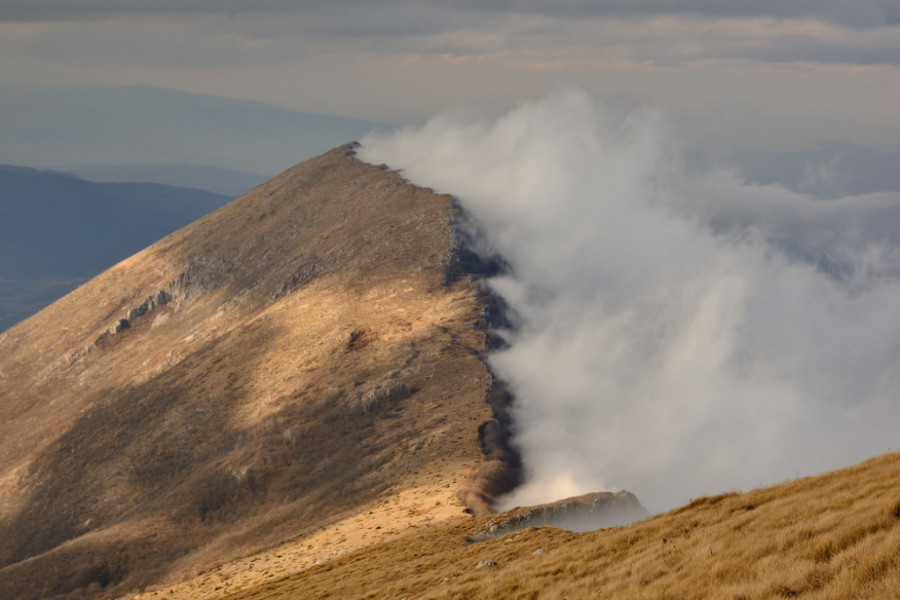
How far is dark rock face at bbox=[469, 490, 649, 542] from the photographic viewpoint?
45188 mm

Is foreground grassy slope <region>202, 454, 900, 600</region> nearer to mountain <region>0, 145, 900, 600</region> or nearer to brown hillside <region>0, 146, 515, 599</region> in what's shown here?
mountain <region>0, 145, 900, 600</region>

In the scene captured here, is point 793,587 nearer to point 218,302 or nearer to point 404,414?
point 404,414

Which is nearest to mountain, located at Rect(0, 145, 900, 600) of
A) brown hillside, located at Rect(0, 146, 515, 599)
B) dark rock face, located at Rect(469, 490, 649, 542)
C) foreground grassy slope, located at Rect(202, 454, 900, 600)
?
foreground grassy slope, located at Rect(202, 454, 900, 600)

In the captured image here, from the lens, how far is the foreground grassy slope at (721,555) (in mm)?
16812

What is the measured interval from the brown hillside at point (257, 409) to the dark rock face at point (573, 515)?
13.3 meters

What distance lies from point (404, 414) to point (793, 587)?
8675 centimetres

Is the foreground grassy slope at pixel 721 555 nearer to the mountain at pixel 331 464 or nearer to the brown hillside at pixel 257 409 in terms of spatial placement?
the mountain at pixel 331 464

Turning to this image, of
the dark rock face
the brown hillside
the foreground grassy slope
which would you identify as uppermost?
the brown hillside

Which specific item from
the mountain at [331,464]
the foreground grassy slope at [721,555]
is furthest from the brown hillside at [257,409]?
the foreground grassy slope at [721,555]

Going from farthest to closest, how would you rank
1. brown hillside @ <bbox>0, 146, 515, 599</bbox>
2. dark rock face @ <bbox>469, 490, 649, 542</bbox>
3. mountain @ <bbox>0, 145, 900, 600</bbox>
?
brown hillside @ <bbox>0, 146, 515, 599</bbox> → dark rock face @ <bbox>469, 490, 649, 542</bbox> → mountain @ <bbox>0, 145, 900, 600</bbox>

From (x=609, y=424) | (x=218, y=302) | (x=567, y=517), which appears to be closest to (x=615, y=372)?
(x=609, y=424)

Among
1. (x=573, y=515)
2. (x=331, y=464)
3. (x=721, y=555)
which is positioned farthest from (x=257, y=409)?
(x=721, y=555)

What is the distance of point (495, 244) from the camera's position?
169 meters

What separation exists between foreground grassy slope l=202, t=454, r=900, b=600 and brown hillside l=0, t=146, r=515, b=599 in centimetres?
2835
